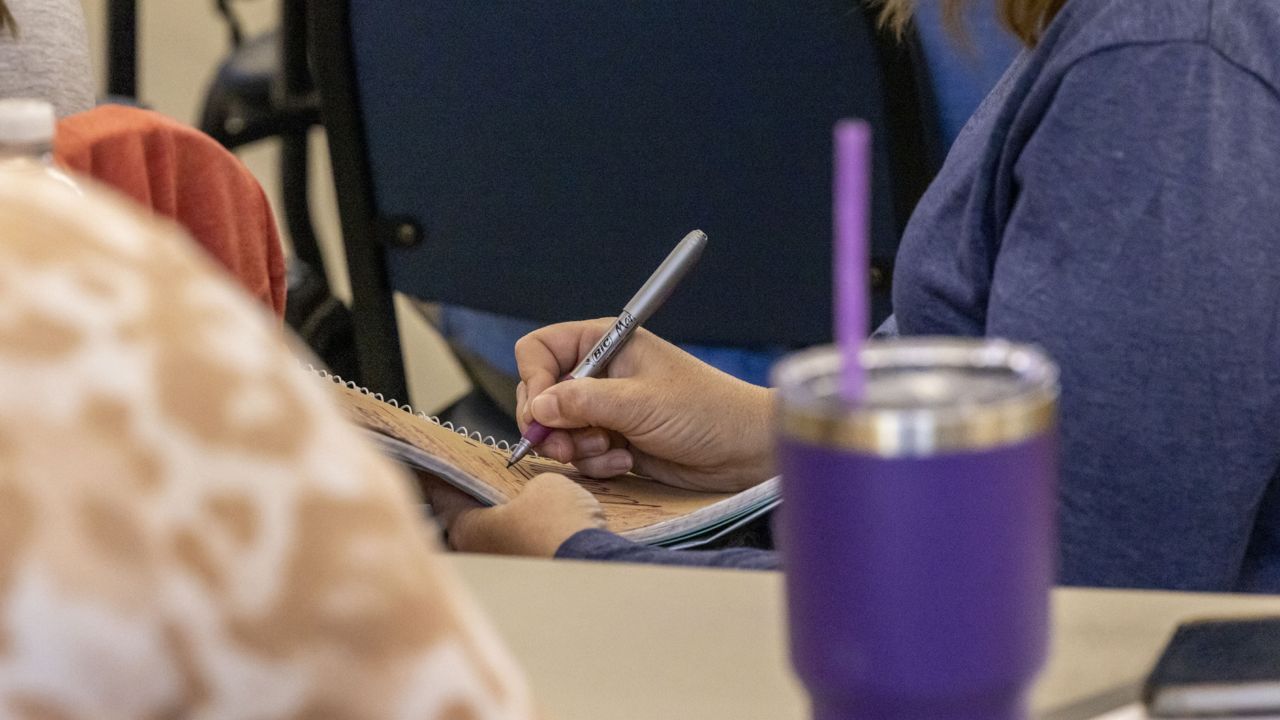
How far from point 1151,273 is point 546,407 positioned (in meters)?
0.39

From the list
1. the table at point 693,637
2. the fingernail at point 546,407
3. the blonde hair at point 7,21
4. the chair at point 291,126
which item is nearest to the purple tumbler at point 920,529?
the table at point 693,637

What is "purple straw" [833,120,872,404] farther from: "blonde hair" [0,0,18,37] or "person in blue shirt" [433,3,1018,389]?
"blonde hair" [0,0,18,37]

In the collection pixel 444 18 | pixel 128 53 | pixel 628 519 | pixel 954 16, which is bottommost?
pixel 128 53

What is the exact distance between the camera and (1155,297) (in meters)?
0.73

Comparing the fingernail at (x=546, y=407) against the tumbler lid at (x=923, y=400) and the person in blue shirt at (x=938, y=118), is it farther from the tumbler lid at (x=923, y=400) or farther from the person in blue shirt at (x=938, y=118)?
the tumbler lid at (x=923, y=400)

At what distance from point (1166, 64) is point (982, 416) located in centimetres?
51

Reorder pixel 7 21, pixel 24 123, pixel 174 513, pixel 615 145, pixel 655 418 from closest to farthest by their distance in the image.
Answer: pixel 174 513, pixel 24 123, pixel 655 418, pixel 7 21, pixel 615 145

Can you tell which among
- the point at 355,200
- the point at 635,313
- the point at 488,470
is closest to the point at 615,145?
the point at 355,200

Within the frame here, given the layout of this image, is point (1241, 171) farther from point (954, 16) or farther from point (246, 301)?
point (246, 301)

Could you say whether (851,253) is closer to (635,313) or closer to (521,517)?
(521,517)

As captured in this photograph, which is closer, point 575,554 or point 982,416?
point 982,416

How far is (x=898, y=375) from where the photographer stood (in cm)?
30

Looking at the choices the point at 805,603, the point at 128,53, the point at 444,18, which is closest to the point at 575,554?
the point at 805,603

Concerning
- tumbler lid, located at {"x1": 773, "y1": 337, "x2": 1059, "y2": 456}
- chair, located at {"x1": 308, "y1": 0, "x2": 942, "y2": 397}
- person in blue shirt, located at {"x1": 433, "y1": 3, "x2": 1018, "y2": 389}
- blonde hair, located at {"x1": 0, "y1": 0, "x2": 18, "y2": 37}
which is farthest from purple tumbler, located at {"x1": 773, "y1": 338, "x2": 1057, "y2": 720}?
blonde hair, located at {"x1": 0, "y1": 0, "x2": 18, "y2": 37}
